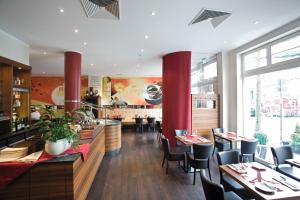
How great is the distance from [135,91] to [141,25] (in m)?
7.93

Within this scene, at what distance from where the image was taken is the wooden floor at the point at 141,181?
10.7 ft

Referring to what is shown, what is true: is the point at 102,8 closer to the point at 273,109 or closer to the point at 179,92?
the point at 179,92

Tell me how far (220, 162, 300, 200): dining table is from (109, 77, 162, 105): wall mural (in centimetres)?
940

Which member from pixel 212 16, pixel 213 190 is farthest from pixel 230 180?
pixel 212 16

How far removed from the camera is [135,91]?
11.8 m

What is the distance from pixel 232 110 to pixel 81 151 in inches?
213

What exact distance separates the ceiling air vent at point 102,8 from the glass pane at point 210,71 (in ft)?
15.6

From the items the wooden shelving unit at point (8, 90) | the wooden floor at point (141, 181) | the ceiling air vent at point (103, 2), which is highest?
the ceiling air vent at point (103, 2)

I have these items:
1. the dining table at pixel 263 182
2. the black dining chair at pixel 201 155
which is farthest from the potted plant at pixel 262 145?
the dining table at pixel 263 182

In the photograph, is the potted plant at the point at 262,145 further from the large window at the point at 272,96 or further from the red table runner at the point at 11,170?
the red table runner at the point at 11,170

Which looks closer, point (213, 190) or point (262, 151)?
point (213, 190)

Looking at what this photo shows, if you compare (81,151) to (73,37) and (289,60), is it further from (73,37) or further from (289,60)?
(289,60)

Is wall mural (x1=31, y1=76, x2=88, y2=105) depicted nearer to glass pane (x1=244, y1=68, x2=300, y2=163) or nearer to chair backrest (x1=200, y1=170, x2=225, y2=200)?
glass pane (x1=244, y1=68, x2=300, y2=163)

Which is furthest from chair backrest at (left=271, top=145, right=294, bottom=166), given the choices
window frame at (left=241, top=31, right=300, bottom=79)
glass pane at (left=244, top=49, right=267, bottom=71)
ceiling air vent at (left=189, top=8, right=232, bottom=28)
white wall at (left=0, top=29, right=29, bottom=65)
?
white wall at (left=0, top=29, right=29, bottom=65)
